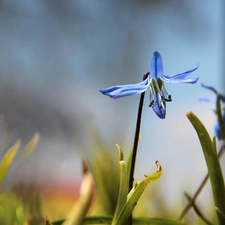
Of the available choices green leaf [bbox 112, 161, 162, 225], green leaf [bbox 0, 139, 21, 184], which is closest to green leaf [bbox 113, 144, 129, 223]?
green leaf [bbox 112, 161, 162, 225]

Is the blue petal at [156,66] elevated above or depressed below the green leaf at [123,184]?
above

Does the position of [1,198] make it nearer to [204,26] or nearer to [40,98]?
[40,98]

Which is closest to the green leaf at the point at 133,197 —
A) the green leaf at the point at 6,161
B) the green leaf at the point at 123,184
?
the green leaf at the point at 123,184

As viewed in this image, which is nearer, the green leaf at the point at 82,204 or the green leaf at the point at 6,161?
the green leaf at the point at 82,204

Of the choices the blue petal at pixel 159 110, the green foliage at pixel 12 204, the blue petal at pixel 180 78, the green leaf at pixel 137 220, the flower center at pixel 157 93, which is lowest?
the green leaf at pixel 137 220

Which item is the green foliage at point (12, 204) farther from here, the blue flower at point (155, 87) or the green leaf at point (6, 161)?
the blue flower at point (155, 87)

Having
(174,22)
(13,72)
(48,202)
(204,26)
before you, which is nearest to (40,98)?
(13,72)
